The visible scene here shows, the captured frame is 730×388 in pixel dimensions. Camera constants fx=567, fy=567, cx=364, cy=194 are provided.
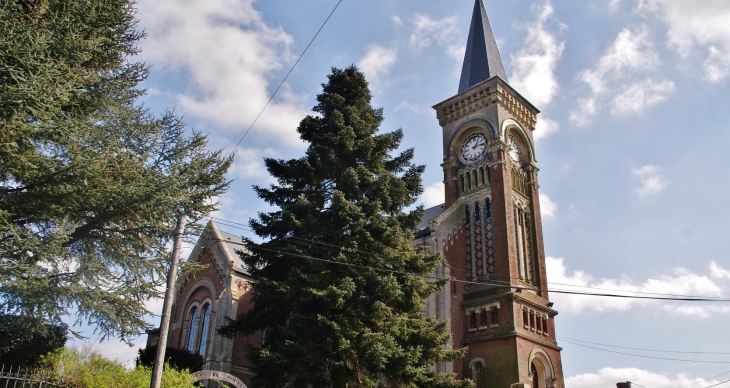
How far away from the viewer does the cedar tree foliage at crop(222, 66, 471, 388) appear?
15797 mm

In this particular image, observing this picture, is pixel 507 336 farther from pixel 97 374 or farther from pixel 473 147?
pixel 97 374

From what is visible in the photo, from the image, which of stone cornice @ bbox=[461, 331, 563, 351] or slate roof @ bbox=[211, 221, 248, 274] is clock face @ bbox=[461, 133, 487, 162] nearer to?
stone cornice @ bbox=[461, 331, 563, 351]

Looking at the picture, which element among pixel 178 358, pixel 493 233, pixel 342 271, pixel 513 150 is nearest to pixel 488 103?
pixel 513 150

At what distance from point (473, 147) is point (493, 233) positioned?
5.95 meters

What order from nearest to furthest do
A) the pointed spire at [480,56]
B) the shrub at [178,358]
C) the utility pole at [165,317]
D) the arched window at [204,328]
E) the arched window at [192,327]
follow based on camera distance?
1. the utility pole at [165,317]
2. the shrub at [178,358]
3. the arched window at [204,328]
4. the arched window at [192,327]
5. the pointed spire at [480,56]

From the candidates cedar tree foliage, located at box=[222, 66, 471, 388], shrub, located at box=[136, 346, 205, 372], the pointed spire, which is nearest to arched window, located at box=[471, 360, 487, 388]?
cedar tree foliage, located at box=[222, 66, 471, 388]

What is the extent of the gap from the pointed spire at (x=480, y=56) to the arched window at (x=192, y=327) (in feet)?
69.3

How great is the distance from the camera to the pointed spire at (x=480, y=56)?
36.4 meters

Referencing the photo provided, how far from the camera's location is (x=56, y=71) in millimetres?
13930

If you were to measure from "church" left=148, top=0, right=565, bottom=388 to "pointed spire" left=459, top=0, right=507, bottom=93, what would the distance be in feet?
0.34

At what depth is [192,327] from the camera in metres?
29.4

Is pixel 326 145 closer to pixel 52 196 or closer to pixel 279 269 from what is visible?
pixel 279 269

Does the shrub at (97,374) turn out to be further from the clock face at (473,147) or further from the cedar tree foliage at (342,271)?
the clock face at (473,147)

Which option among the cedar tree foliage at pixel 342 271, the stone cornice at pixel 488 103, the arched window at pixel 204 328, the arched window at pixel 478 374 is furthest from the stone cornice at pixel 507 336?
the stone cornice at pixel 488 103
